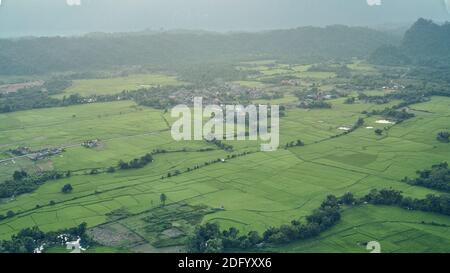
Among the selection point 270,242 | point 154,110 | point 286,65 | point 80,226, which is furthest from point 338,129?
point 286,65

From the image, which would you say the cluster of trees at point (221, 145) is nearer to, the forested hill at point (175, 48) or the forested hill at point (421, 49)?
the forested hill at point (175, 48)

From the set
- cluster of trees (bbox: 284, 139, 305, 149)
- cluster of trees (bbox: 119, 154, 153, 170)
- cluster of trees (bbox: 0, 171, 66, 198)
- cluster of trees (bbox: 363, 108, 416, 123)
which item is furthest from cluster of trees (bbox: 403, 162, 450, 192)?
cluster of trees (bbox: 0, 171, 66, 198)

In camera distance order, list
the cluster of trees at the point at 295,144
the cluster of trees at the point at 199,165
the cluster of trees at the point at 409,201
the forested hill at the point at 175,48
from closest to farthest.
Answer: the cluster of trees at the point at 409,201 < the cluster of trees at the point at 199,165 < the cluster of trees at the point at 295,144 < the forested hill at the point at 175,48

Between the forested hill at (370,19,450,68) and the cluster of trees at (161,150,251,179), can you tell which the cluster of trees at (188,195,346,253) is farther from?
the forested hill at (370,19,450,68)

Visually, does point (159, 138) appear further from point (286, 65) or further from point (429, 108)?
point (286, 65)

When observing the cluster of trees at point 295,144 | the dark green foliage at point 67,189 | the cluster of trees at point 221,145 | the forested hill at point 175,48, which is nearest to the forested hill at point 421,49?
the forested hill at point 175,48
